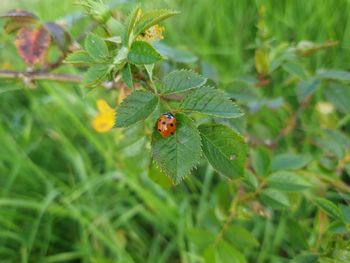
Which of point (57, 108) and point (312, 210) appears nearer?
point (312, 210)

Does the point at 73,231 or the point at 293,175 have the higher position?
the point at 293,175

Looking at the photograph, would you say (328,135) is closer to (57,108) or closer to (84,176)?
(84,176)

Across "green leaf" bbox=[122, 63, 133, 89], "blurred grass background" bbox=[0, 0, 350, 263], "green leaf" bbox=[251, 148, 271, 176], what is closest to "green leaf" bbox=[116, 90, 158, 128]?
"green leaf" bbox=[122, 63, 133, 89]

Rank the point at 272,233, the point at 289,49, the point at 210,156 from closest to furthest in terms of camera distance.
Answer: the point at 210,156
the point at 289,49
the point at 272,233

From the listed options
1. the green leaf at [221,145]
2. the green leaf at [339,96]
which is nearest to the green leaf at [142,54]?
the green leaf at [221,145]

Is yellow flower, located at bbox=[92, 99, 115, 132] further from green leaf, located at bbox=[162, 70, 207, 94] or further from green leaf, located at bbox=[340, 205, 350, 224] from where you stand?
green leaf, located at bbox=[340, 205, 350, 224]

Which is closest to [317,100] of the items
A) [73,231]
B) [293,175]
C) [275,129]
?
[275,129]
